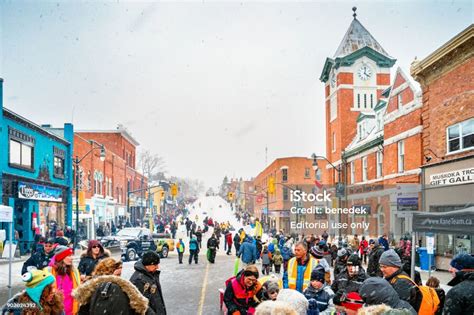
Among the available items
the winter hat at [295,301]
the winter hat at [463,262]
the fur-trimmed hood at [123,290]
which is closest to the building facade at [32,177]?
the winter hat at [295,301]

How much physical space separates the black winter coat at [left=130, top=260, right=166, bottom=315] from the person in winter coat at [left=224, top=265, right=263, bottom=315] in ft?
3.02

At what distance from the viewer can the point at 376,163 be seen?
3581 cm

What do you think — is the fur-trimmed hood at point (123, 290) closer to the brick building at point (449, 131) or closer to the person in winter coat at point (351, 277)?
the person in winter coat at point (351, 277)

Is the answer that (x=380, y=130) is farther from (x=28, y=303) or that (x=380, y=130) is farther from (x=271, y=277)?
(x=28, y=303)

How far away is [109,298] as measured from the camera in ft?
13.1

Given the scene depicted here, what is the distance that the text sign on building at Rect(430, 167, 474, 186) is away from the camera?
20.8 metres

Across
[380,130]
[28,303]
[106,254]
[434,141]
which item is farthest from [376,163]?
[28,303]

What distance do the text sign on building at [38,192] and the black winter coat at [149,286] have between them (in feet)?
85.3

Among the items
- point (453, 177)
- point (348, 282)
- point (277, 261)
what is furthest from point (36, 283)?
point (453, 177)

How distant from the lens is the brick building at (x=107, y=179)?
1759 inches

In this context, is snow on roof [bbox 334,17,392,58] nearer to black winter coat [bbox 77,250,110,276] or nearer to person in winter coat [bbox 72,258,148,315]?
black winter coat [bbox 77,250,110,276]

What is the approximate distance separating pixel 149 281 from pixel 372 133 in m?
36.1

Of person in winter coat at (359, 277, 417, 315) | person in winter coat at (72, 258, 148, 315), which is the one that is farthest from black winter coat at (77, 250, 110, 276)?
person in winter coat at (359, 277, 417, 315)

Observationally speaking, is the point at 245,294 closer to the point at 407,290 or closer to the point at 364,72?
the point at 407,290
